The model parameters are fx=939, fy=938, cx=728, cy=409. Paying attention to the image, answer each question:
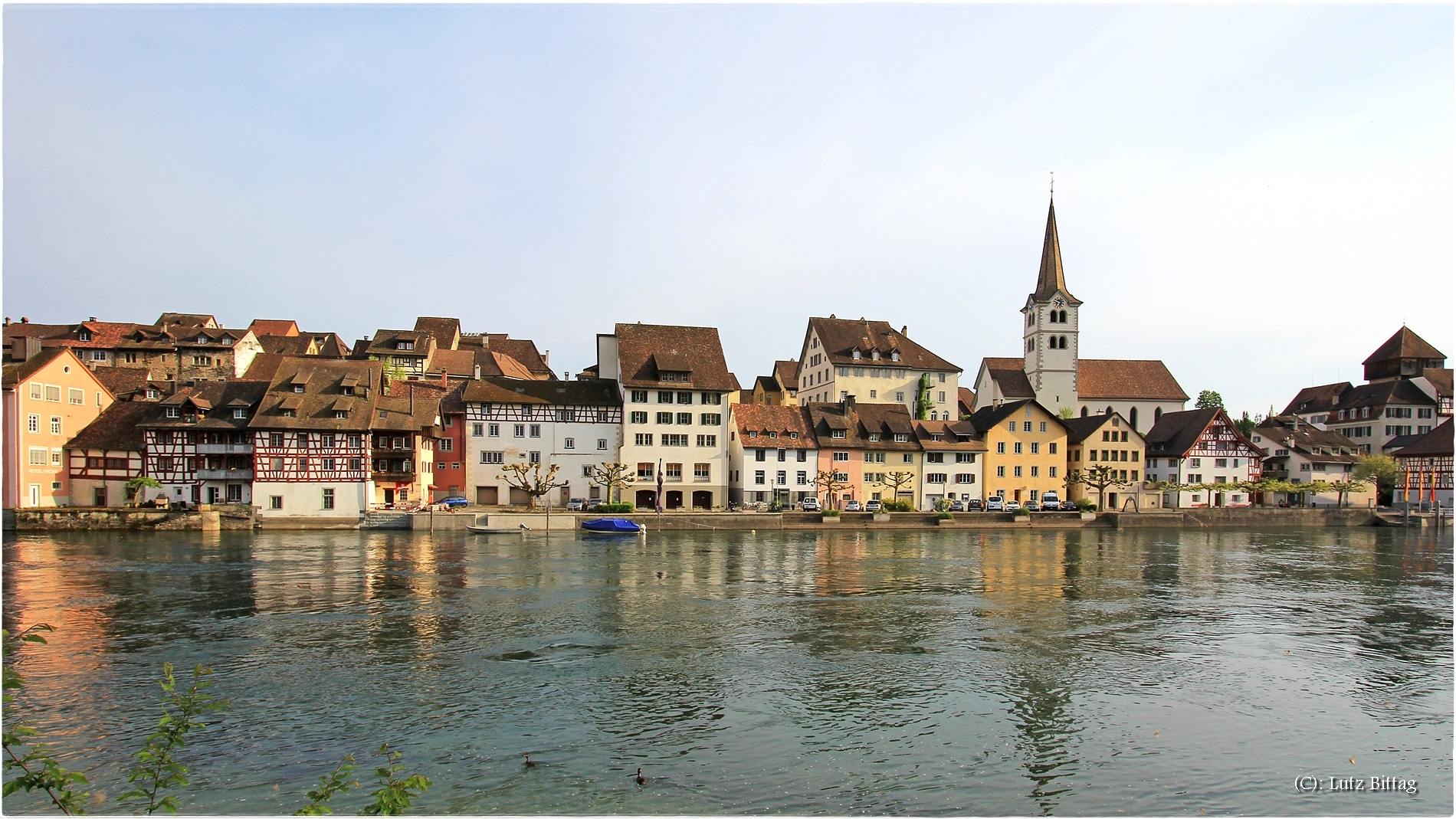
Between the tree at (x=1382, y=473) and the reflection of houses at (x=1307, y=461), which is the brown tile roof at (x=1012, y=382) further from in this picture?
the tree at (x=1382, y=473)

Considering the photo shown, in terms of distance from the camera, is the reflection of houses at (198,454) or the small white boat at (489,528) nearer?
the small white boat at (489,528)

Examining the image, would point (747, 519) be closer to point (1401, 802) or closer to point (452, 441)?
point (452, 441)

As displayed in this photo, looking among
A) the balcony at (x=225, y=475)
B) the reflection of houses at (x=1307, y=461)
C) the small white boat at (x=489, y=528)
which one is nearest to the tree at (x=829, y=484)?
the small white boat at (x=489, y=528)

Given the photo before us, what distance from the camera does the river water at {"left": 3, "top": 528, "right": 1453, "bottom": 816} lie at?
54.8 feet

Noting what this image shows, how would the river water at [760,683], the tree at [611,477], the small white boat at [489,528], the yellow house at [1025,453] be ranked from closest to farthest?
the river water at [760,683] < the small white boat at [489,528] < the tree at [611,477] < the yellow house at [1025,453]

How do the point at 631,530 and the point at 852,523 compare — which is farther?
the point at 852,523

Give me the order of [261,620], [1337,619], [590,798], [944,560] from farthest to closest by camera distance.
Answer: [944,560], [1337,619], [261,620], [590,798]

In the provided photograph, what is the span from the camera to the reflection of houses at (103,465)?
6538 centimetres

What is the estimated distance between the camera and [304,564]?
43969mm

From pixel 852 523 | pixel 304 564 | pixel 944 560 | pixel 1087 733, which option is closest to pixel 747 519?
pixel 852 523

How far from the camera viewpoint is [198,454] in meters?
65.0

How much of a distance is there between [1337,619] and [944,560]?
1891cm

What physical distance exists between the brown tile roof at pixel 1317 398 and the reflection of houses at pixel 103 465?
410ft

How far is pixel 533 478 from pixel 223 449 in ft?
69.7
